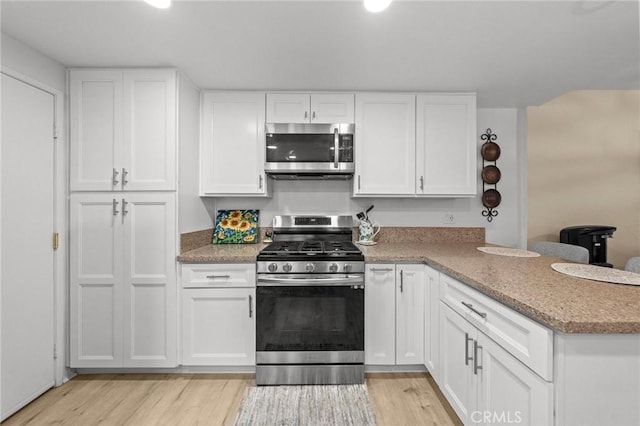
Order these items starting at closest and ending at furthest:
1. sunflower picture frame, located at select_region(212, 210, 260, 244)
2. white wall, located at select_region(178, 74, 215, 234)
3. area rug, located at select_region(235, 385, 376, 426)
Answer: area rug, located at select_region(235, 385, 376, 426), white wall, located at select_region(178, 74, 215, 234), sunflower picture frame, located at select_region(212, 210, 260, 244)

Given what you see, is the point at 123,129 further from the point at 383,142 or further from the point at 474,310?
the point at 474,310

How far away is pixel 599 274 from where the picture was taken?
1.43 metres

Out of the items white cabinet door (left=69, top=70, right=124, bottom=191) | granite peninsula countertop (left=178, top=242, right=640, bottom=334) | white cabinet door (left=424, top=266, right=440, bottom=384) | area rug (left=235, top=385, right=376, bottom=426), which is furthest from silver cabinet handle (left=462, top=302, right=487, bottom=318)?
white cabinet door (left=69, top=70, right=124, bottom=191)

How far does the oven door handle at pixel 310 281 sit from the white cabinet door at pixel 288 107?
1.34 meters

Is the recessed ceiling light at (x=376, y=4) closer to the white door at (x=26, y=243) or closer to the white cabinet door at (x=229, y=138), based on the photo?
the white cabinet door at (x=229, y=138)

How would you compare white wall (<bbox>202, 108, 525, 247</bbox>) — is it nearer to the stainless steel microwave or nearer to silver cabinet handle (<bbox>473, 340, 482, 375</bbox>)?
the stainless steel microwave

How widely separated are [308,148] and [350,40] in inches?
36.2

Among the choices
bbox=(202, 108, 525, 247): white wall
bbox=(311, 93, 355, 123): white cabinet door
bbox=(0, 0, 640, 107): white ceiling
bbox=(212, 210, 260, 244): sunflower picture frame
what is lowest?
bbox=(212, 210, 260, 244): sunflower picture frame

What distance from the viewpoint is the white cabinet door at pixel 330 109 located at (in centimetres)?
A: 264

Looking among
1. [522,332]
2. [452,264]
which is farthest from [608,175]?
[522,332]

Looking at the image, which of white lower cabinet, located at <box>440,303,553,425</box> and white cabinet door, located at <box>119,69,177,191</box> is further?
white cabinet door, located at <box>119,69,177,191</box>

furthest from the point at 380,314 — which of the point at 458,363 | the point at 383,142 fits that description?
the point at 383,142

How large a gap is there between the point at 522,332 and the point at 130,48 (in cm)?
257

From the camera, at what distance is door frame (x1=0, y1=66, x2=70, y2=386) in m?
2.14
